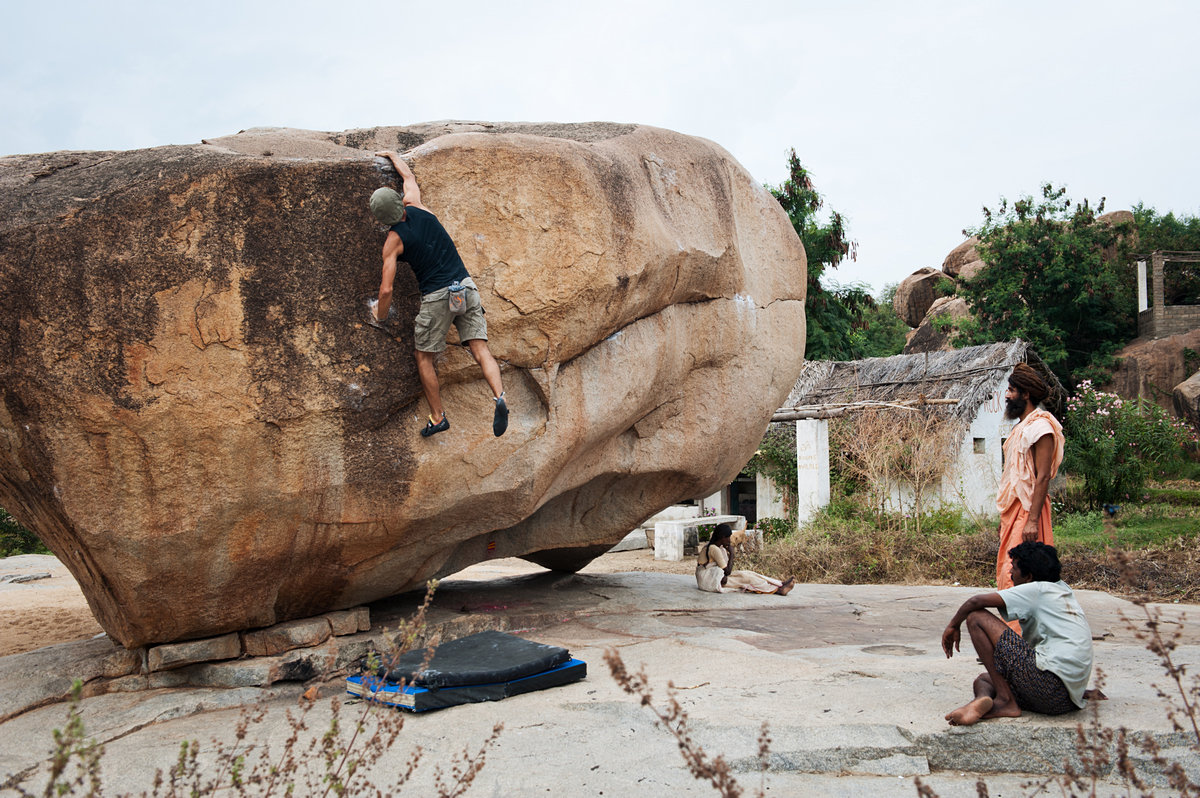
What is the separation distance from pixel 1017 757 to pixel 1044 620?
0.52 meters

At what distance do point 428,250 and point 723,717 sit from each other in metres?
2.54

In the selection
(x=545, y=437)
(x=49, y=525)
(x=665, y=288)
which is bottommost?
(x=49, y=525)

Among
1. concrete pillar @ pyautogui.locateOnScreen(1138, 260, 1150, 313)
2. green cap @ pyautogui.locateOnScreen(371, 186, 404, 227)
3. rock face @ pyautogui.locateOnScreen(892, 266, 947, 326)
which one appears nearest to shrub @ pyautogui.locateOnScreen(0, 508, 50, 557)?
green cap @ pyautogui.locateOnScreen(371, 186, 404, 227)

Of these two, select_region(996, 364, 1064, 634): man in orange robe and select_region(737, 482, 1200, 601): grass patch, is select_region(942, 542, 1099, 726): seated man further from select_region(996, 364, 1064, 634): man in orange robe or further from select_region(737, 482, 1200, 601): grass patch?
select_region(737, 482, 1200, 601): grass patch

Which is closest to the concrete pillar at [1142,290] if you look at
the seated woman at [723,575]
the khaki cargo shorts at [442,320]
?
the seated woman at [723,575]

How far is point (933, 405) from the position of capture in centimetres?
1260

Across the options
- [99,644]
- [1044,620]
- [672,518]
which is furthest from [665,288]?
[672,518]

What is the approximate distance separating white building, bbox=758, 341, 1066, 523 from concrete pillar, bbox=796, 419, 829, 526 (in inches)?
0.5

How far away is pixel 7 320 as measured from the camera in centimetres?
392

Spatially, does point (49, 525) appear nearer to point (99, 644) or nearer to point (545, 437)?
point (99, 644)

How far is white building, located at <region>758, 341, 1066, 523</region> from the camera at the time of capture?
38.4ft

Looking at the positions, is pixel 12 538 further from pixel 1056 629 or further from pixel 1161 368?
pixel 1161 368

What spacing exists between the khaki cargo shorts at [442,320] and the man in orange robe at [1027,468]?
2580mm

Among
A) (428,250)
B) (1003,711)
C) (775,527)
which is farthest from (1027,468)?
(775,527)
